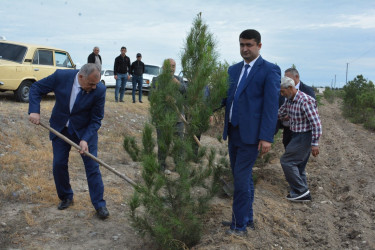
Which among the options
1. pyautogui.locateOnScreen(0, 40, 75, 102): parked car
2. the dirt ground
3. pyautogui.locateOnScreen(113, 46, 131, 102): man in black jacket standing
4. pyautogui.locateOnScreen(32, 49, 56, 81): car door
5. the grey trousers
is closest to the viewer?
the dirt ground

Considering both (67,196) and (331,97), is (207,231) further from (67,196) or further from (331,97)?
(331,97)

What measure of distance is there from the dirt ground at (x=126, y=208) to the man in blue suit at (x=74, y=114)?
0.47m

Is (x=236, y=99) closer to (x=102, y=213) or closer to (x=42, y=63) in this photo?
(x=102, y=213)

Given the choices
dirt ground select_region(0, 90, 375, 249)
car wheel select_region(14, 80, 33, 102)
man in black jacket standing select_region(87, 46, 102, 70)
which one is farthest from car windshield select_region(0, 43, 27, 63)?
dirt ground select_region(0, 90, 375, 249)

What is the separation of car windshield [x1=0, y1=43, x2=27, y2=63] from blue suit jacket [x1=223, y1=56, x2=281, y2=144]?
27.6 ft

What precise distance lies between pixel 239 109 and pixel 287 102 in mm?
1853

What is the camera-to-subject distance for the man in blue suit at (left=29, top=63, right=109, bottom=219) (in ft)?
13.7

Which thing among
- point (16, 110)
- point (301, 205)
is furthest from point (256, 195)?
point (16, 110)

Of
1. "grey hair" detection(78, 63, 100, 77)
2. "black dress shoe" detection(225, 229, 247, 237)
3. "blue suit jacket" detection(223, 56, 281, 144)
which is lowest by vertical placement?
"black dress shoe" detection(225, 229, 247, 237)

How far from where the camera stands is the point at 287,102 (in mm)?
5172

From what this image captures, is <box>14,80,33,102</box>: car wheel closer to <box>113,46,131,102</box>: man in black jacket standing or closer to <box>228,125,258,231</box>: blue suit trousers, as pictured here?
<box>113,46,131,102</box>: man in black jacket standing

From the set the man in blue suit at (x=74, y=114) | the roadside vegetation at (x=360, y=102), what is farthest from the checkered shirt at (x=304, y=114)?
the roadside vegetation at (x=360, y=102)

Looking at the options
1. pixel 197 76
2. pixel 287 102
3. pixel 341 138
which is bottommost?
pixel 341 138

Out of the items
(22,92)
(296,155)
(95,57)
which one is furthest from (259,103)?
(95,57)
